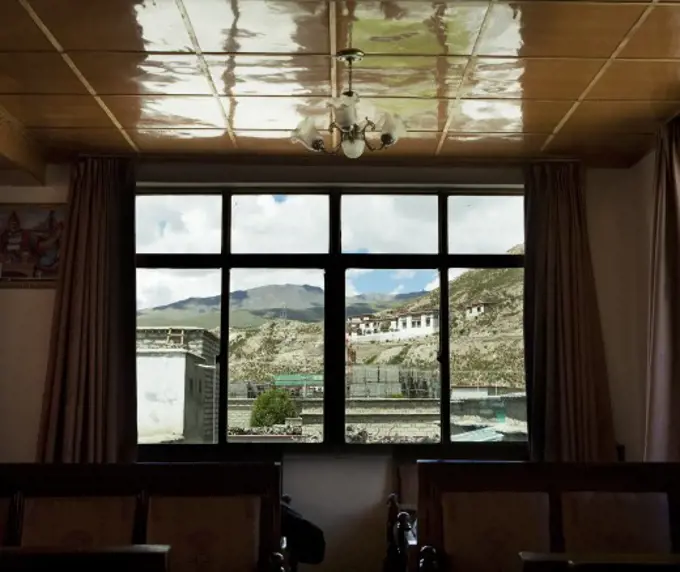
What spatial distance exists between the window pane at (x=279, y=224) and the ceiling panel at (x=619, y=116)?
1.71 m

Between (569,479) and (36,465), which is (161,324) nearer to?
(36,465)

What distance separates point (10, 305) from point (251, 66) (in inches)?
100.0

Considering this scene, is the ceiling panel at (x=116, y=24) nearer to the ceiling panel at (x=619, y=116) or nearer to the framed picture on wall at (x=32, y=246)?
the framed picture on wall at (x=32, y=246)

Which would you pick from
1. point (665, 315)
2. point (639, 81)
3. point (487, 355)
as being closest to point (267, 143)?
point (487, 355)

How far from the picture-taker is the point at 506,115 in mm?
4188

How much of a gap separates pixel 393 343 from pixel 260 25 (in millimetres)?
2619

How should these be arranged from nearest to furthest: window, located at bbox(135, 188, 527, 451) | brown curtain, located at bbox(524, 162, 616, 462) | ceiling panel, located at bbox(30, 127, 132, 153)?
ceiling panel, located at bbox(30, 127, 132, 153) < brown curtain, located at bbox(524, 162, 616, 462) < window, located at bbox(135, 188, 527, 451)

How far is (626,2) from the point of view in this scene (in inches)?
114

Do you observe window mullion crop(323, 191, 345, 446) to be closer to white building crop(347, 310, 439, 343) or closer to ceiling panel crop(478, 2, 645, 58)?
white building crop(347, 310, 439, 343)

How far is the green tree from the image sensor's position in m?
5.07

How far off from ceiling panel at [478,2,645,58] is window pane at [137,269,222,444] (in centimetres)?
262

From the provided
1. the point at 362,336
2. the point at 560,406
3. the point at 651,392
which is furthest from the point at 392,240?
the point at 651,392

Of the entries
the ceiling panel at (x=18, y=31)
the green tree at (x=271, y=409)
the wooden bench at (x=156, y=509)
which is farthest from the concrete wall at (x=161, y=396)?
the ceiling panel at (x=18, y=31)

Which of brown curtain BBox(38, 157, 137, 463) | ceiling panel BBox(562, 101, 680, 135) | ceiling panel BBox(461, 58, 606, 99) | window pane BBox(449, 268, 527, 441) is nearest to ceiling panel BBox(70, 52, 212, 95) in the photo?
brown curtain BBox(38, 157, 137, 463)
